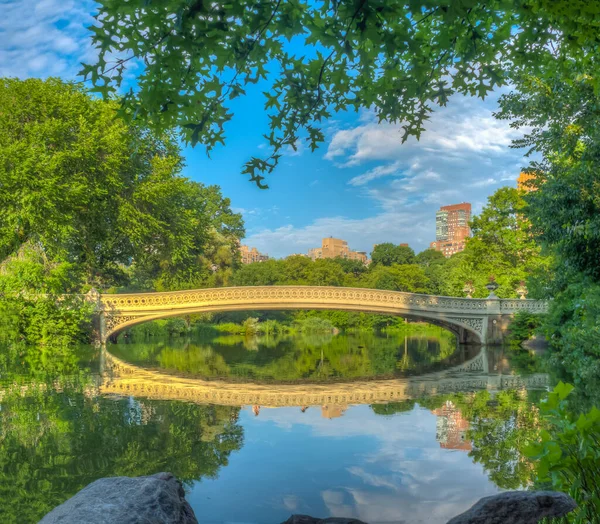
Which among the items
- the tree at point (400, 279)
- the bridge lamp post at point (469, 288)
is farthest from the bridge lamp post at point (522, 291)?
the tree at point (400, 279)

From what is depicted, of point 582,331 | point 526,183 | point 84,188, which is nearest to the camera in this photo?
point 582,331

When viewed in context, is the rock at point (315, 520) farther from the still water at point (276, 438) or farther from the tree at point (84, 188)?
the tree at point (84, 188)

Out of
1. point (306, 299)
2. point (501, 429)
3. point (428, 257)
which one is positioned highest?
point (428, 257)

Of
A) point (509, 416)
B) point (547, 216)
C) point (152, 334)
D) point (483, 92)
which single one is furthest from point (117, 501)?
point (152, 334)

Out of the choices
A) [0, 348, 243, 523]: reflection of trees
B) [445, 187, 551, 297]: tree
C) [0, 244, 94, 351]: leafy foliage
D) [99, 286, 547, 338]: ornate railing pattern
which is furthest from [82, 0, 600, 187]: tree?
[445, 187, 551, 297]: tree

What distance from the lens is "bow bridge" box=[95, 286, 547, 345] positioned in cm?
2020

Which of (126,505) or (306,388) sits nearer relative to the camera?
(126,505)

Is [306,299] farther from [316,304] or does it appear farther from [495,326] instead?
[495,326]

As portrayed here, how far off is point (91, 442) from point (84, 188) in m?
13.6

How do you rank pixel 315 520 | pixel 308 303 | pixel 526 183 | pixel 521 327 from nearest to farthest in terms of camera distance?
pixel 315 520, pixel 526 183, pixel 308 303, pixel 521 327

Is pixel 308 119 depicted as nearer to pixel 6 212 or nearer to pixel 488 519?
pixel 488 519

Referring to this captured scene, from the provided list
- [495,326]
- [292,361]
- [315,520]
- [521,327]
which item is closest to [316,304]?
[292,361]

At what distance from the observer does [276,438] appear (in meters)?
6.52

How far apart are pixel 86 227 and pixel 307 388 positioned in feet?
41.6
